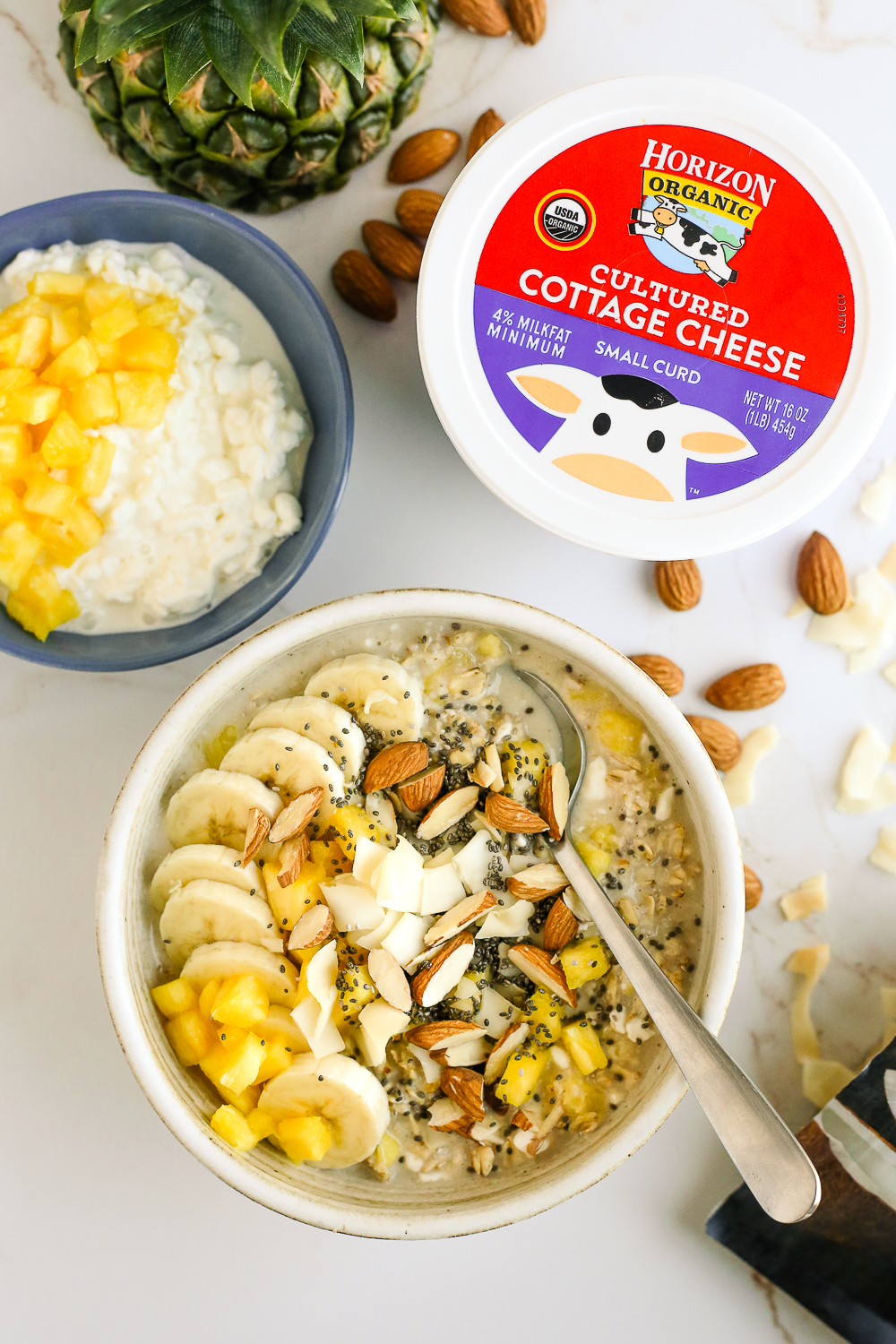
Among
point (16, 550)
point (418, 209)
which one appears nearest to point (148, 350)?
point (16, 550)

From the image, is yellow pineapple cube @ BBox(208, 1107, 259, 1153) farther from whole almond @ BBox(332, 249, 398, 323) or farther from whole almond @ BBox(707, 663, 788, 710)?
whole almond @ BBox(332, 249, 398, 323)

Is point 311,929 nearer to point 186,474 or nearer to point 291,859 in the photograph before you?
point 291,859

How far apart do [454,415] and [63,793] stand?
65 centimetres

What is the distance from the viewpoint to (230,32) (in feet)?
2.57

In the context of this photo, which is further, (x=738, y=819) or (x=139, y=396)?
(x=738, y=819)

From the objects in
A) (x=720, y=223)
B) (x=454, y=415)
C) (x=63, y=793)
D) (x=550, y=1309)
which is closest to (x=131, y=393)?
(x=454, y=415)

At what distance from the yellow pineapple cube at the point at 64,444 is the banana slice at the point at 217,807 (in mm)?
340

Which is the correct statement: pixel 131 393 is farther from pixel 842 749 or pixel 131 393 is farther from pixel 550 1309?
pixel 550 1309

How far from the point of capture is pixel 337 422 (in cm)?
100

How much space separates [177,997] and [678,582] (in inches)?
27.9

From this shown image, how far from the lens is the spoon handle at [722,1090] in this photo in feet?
2.50

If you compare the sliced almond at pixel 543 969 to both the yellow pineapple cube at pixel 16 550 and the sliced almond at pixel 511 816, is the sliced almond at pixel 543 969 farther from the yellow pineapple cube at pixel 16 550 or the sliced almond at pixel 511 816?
the yellow pineapple cube at pixel 16 550

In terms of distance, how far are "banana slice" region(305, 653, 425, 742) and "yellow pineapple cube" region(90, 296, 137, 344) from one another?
40cm

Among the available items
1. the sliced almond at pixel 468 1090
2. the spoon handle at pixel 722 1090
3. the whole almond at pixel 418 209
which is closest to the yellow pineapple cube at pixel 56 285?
the whole almond at pixel 418 209
